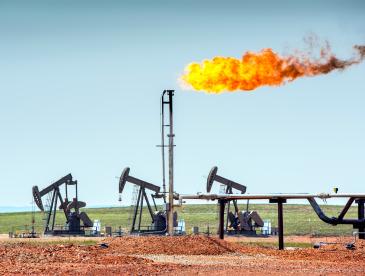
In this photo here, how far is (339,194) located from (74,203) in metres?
34.8

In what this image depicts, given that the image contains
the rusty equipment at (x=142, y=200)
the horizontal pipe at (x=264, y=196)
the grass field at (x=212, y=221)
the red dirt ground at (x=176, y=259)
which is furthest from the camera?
the grass field at (x=212, y=221)

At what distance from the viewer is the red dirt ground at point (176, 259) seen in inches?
1302

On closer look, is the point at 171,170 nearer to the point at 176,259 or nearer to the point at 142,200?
the point at 176,259

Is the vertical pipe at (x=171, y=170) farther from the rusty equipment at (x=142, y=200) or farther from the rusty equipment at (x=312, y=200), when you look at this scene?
the rusty equipment at (x=142, y=200)

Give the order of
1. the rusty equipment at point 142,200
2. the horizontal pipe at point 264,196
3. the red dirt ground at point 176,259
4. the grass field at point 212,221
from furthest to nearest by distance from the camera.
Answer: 1. the grass field at point 212,221
2. the rusty equipment at point 142,200
3. the horizontal pipe at point 264,196
4. the red dirt ground at point 176,259

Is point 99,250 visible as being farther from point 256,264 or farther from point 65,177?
point 65,177

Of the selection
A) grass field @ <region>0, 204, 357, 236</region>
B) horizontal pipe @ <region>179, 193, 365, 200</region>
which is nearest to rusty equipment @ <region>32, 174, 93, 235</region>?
grass field @ <region>0, 204, 357, 236</region>

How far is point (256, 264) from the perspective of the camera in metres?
37.1

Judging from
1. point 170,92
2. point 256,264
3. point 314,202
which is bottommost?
point 256,264

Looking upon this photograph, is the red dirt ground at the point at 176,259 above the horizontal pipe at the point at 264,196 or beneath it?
beneath

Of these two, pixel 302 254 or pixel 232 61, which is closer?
pixel 302 254

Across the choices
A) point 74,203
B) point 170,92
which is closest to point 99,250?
point 170,92

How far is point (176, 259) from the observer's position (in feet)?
132

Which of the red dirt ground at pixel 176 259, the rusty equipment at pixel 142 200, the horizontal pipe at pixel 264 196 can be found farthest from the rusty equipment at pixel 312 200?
the rusty equipment at pixel 142 200
